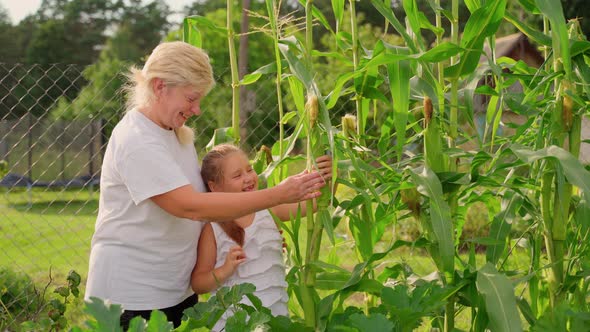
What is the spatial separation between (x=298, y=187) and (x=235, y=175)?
13.4 inches

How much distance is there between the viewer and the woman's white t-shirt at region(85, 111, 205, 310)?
7.33 feet

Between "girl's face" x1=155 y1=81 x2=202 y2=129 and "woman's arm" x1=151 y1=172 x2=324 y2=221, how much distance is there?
8.5 inches

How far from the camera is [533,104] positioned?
2.29 metres

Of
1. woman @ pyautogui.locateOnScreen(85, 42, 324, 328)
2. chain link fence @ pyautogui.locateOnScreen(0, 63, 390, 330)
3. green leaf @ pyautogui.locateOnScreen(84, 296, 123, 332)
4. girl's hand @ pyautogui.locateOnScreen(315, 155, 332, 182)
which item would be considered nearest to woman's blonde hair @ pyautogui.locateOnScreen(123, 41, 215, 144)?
woman @ pyautogui.locateOnScreen(85, 42, 324, 328)

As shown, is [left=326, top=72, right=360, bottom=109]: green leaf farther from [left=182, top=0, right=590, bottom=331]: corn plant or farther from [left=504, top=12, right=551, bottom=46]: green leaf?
[left=504, top=12, right=551, bottom=46]: green leaf

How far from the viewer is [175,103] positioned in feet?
7.25

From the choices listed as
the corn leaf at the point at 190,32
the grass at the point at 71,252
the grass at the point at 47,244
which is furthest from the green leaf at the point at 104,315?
the grass at the point at 47,244

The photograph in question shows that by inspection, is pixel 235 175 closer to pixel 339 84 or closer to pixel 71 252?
pixel 339 84

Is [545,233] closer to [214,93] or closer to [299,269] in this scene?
[299,269]

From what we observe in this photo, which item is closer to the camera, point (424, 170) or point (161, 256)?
point (424, 170)

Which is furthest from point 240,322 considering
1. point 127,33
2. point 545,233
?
point 127,33

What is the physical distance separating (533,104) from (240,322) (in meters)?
1.13

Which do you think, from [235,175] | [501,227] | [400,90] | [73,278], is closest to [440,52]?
[400,90]

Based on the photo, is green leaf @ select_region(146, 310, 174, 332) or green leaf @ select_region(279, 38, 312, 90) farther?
green leaf @ select_region(279, 38, 312, 90)
